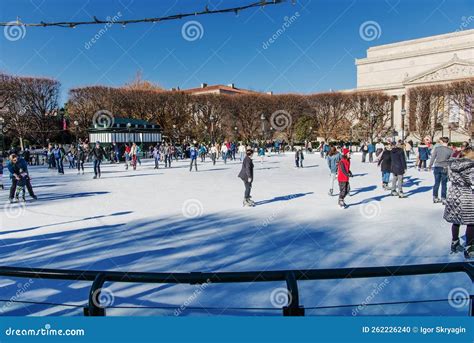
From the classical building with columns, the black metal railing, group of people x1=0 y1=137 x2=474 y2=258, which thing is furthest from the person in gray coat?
the classical building with columns

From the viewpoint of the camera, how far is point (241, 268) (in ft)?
14.7

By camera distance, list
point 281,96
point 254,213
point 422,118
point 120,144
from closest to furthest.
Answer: point 254,213
point 120,144
point 422,118
point 281,96

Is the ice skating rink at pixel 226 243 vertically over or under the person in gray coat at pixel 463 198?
under

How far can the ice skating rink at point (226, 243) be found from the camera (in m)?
3.56

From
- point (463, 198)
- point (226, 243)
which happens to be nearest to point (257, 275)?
point (226, 243)

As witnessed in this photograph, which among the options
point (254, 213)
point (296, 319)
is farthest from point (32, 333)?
point (254, 213)

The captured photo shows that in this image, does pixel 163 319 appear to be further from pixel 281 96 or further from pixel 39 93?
pixel 281 96

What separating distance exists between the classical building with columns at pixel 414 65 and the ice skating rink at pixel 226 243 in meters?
44.3

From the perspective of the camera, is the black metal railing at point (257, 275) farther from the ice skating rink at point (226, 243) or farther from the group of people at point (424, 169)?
the group of people at point (424, 169)

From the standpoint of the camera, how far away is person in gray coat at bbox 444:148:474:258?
4.77 meters

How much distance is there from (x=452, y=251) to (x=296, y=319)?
383cm

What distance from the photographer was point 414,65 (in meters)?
58.3

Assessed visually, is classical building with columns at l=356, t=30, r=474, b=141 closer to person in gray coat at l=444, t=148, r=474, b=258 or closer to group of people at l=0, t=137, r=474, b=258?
group of people at l=0, t=137, r=474, b=258

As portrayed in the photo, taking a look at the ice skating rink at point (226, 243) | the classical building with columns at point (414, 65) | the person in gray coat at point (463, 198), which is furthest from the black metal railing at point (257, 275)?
the classical building with columns at point (414, 65)
